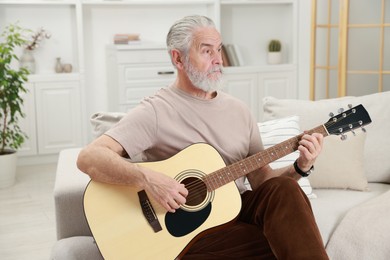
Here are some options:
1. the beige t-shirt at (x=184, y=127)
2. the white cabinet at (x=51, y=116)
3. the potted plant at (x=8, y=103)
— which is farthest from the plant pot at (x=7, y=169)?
the beige t-shirt at (x=184, y=127)

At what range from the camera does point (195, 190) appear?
211 centimetres

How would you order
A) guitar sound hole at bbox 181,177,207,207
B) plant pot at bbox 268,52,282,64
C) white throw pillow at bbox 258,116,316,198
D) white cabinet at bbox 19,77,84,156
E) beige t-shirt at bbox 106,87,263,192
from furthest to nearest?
plant pot at bbox 268,52,282,64
white cabinet at bbox 19,77,84,156
white throw pillow at bbox 258,116,316,198
beige t-shirt at bbox 106,87,263,192
guitar sound hole at bbox 181,177,207,207

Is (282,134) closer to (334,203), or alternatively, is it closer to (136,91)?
(334,203)

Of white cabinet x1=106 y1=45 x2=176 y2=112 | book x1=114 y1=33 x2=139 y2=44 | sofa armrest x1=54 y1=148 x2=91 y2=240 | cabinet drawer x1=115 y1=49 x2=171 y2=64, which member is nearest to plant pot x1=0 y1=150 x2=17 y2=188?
white cabinet x1=106 y1=45 x2=176 y2=112

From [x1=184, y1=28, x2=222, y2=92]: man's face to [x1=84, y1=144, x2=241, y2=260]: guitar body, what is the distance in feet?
0.89

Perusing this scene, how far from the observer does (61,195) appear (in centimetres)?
238

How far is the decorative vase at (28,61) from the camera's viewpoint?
5.45 m

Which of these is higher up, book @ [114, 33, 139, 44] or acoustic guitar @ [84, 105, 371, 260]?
book @ [114, 33, 139, 44]

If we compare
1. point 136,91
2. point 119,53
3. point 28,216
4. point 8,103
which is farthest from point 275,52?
point 28,216

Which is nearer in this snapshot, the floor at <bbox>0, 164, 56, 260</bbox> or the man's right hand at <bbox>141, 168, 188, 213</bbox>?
the man's right hand at <bbox>141, 168, 188, 213</bbox>

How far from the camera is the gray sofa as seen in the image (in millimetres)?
2232

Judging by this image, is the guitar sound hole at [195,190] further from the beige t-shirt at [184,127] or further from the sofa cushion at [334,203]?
the sofa cushion at [334,203]

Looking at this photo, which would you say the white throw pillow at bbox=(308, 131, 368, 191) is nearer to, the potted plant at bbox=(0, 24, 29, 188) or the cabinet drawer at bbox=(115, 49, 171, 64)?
the potted plant at bbox=(0, 24, 29, 188)

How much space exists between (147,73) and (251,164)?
3488 millimetres
